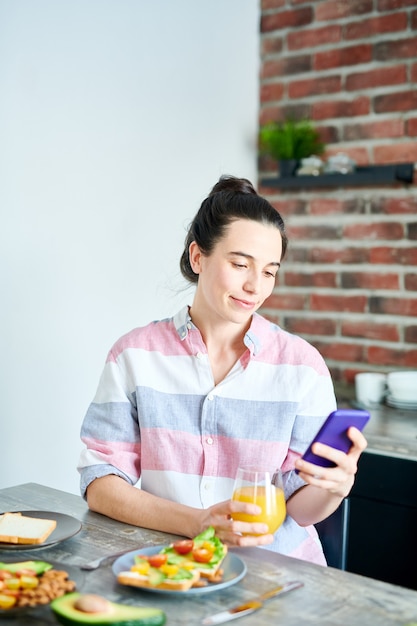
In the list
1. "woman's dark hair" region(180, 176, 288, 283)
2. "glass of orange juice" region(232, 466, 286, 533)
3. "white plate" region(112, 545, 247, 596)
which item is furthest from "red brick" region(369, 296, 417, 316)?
"white plate" region(112, 545, 247, 596)

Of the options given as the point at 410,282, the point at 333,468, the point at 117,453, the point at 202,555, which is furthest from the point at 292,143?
the point at 202,555

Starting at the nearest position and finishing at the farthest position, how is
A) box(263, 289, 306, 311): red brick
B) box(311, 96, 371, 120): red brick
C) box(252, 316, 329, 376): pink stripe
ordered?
1. box(252, 316, 329, 376): pink stripe
2. box(311, 96, 371, 120): red brick
3. box(263, 289, 306, 311): red brick

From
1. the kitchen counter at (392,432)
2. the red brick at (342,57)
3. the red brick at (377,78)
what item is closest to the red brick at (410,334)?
the kitchen counter at (392,432)

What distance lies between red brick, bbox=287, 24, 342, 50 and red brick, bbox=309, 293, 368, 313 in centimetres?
96

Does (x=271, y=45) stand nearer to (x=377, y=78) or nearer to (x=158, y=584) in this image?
(x=377, y=78)

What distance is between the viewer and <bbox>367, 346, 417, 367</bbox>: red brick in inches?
108

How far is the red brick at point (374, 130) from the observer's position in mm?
2744

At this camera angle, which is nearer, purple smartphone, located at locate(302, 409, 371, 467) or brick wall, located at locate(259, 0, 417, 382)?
purple smartphone, located at locate(302, 409, 371, 467)

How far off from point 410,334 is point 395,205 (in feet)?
1.51

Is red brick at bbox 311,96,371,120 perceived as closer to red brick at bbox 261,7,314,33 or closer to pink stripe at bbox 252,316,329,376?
red brick at bbox 261,7,314,33

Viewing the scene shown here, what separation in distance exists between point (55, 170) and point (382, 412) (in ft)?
4.35

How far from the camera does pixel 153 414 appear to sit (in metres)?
1.71

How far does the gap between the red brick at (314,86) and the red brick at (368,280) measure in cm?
70

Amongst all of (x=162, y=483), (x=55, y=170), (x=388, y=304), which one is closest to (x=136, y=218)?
(x=55, y=170)
